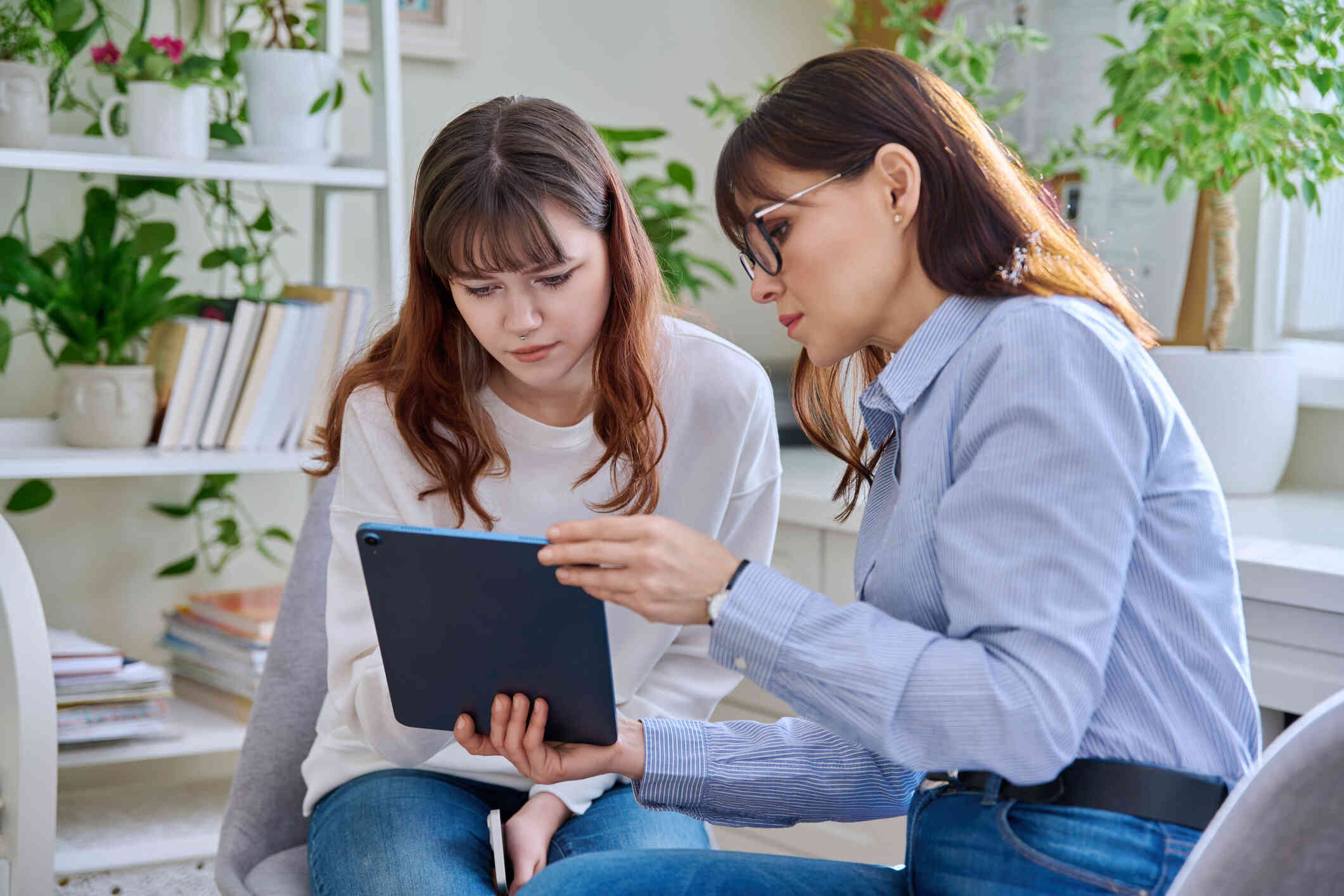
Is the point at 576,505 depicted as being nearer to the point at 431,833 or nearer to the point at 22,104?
the point at 431,833

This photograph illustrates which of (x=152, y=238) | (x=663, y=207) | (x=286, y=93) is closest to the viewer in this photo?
(x=286, y=93)

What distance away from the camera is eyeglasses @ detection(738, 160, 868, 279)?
86cm

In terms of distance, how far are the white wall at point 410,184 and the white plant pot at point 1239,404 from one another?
108 centimetres

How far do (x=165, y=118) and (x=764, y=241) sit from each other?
1.24 m

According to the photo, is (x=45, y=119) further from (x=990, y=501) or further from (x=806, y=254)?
(x=990, y=501)

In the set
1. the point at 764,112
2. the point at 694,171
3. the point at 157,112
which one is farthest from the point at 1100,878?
the point at 694,171

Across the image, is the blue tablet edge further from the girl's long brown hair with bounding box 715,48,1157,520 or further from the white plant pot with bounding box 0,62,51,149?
the white plant pot with bounding box 0,62,51,149

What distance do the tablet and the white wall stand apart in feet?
4.35

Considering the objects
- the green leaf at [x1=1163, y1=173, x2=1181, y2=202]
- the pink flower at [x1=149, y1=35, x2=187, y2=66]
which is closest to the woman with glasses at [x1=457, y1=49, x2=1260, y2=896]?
the green leaf at [x1=1163, y1=173, x2=1181, y2=202]

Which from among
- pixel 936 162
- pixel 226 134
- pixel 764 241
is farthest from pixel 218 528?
pixel 936 162

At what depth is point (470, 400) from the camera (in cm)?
128

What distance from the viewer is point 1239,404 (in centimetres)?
170

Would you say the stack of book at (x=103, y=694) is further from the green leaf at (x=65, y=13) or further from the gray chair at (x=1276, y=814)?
the gray chair at (x=1276, y=814)

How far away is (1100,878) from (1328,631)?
0.76 metres
